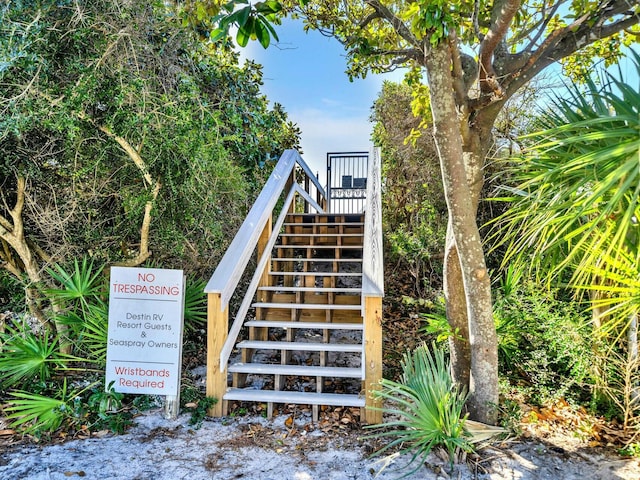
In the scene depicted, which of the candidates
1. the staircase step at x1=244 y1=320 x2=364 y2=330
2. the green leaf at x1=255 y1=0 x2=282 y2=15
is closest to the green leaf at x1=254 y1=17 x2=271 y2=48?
the green leaf at x1=255 y1=0 x2=282 y2=15

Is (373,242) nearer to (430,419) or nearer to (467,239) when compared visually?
(467,239)

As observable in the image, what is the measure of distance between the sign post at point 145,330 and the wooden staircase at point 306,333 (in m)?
0.55

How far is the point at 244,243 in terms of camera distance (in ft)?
11.2

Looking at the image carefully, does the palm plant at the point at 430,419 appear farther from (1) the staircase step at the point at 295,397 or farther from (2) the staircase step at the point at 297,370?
(2) the staircase step at the point at 297,370

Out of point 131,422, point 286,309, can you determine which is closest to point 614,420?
point 286,309

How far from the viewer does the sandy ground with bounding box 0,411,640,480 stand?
2332mm

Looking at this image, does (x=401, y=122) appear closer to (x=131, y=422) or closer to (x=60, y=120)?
(x=60, y=120)

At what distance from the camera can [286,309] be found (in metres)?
4.20

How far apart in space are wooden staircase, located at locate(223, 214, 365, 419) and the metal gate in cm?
418

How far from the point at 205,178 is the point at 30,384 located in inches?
88.3

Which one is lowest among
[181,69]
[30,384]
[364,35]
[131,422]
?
[131,422]

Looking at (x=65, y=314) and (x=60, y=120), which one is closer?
(x=60, y=120)

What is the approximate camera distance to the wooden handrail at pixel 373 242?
2891 millimetres

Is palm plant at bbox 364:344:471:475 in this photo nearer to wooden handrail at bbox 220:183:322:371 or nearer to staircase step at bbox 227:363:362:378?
staircase step at bbox 227:363:362:378
